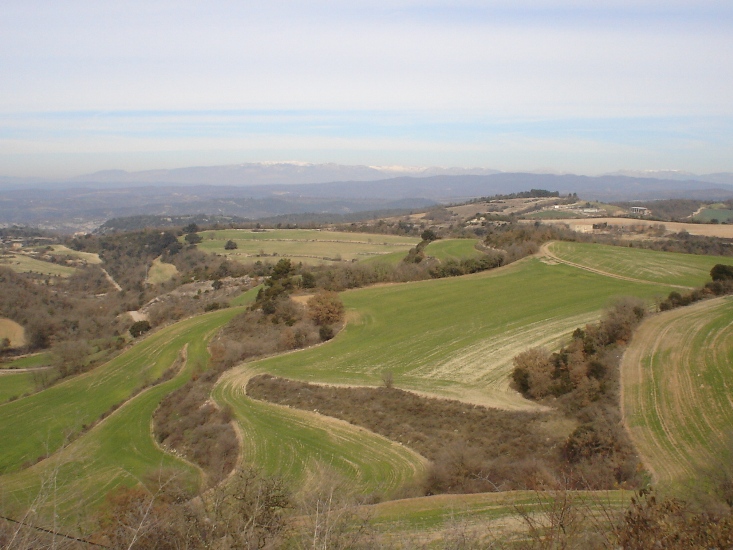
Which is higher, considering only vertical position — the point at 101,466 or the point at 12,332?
the point at 101,466

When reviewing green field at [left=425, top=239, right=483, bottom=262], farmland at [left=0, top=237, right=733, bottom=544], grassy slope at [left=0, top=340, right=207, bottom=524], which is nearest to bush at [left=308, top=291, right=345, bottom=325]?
farmland at [left=0, top=237, right=733, bottom=544]

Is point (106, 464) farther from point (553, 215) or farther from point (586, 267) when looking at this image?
point (553, 215)

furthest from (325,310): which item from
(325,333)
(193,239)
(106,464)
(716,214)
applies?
(716,214)

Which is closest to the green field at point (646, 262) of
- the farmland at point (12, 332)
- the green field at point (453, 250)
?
the green field at point (453, 250)

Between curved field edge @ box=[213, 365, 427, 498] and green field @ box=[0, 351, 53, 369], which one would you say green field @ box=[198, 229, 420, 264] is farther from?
curved field edge @ box=[213, 365, 427, 498]

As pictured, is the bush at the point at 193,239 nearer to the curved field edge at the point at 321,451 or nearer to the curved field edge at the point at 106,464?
the curved field edge at the point at 106,464
